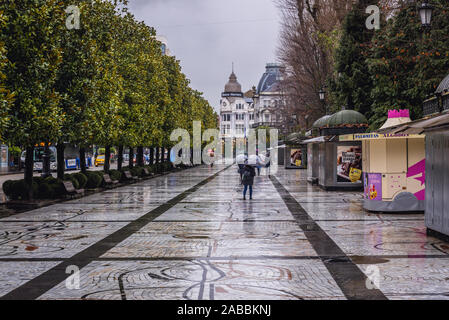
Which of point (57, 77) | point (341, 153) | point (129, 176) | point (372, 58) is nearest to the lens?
point (57, 77)

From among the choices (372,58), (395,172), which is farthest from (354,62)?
(395,172)

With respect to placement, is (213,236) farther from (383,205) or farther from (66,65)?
(66,65)

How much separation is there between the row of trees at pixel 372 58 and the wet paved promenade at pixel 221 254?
6.73m

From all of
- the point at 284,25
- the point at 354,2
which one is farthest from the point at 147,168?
the point at 354,2

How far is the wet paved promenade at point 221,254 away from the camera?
709 cm

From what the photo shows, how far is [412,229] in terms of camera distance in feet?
41.1

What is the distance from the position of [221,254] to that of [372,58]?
19.7m

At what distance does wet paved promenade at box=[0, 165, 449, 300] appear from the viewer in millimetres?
7086

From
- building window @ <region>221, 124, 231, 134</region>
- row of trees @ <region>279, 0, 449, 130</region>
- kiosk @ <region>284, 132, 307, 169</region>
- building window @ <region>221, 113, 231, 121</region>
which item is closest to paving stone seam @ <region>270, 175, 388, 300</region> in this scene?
row of trees @ <region>279, 0, 449, 130</region>

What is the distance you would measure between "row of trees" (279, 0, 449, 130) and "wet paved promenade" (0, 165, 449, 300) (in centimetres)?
673

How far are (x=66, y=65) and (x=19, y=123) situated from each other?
4.01 m

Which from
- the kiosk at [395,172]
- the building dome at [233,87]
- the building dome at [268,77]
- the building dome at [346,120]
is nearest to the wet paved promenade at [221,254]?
the kiosk at [395,172]

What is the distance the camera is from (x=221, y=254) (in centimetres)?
959

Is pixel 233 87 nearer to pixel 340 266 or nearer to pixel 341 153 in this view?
pixel 341 153
